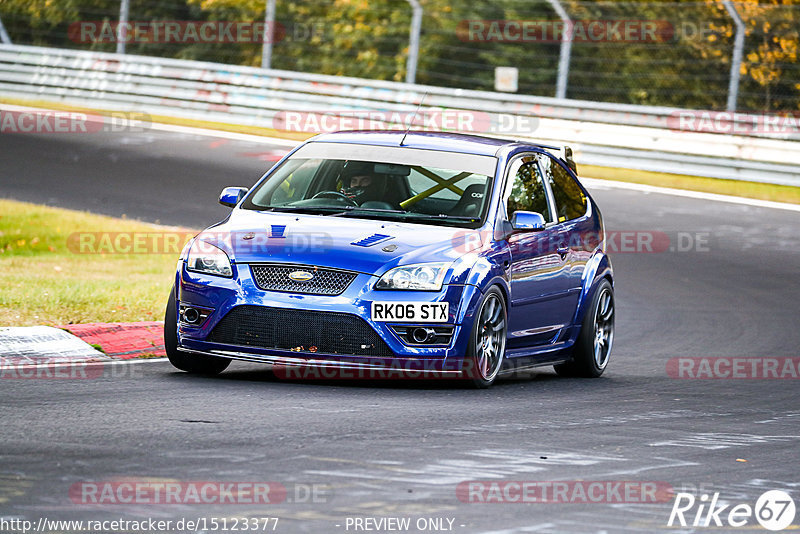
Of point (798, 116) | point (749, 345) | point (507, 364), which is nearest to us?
point (507, 364)

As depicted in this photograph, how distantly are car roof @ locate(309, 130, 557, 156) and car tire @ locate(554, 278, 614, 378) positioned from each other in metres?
1.35

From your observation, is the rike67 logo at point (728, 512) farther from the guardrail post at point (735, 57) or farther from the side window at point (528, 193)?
Result: the guardrail post at point (735, 57)

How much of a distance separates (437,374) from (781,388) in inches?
122

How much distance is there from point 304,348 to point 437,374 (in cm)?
87

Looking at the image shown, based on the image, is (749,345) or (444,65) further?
(444,65)

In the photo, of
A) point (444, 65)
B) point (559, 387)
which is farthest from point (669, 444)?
point (444, 65)

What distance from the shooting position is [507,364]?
10.2m

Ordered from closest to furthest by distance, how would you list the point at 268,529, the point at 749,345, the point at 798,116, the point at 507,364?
1. the point at 268,529
2. the point at 507,364
3. the point at 749,345
4. the point at 798,116

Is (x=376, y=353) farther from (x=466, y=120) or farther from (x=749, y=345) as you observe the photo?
(x=466, y=120)

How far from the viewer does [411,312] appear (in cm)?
921

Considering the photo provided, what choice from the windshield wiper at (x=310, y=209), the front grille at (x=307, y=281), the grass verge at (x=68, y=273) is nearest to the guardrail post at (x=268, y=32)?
the grass verge at (x=68, y=273)

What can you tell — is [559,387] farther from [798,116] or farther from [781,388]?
[798,116]

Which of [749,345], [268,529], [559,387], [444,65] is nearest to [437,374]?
[559,387]

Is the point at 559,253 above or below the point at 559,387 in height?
above
